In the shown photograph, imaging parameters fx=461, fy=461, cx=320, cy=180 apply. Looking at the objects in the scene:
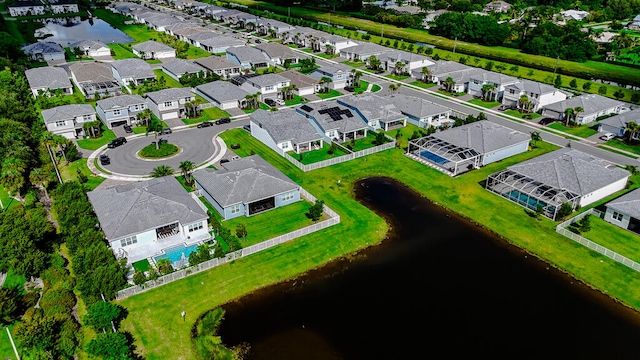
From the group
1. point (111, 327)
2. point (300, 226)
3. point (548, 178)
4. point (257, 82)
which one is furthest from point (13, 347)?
point (257, 82)

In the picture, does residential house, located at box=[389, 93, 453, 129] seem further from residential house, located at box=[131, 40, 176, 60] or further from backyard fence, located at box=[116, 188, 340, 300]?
residential house, located at box=[131, 40, 176, 60]

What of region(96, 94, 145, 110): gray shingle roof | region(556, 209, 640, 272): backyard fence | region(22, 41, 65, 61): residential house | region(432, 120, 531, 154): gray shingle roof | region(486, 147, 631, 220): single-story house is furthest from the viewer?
region(22, 41, 65, 61): residential house

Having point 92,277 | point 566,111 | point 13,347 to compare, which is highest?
point 566,111

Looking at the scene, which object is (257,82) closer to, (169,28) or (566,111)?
(566,111)

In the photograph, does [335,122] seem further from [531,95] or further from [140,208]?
[531,95]

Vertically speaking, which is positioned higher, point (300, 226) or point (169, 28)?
point (169, 28)

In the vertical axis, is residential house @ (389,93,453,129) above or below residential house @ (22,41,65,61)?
below

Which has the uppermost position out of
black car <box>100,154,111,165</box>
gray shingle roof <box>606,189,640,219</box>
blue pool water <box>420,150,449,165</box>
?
gray shingle roof <box>606,189,640,219</box>

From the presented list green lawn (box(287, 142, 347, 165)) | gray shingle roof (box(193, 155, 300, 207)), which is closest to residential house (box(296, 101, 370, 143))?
green lawn (box(287, 142, 347, 165))

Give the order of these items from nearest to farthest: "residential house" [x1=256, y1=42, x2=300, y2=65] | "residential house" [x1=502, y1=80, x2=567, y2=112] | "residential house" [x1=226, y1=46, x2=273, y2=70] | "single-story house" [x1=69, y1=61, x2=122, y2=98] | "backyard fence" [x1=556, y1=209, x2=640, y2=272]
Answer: "backyard fence" [x1=556, y1=209, x2=640, y2=272]
"residential house" [x1=502, y1=80, x2=567, y2=112]
"single-story house" [x1=69, y1=61, x2=122, y2=98]
"residential house" [x1=226, y1=46, x2=273, y2=70]
"residential house" [x1=256, y1=42, x2=300, y2=65]
